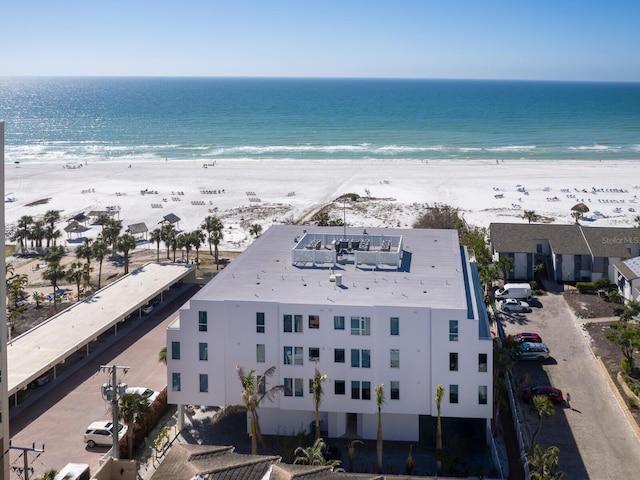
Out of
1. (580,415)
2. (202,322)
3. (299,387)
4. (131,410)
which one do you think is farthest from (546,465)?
(131,410)

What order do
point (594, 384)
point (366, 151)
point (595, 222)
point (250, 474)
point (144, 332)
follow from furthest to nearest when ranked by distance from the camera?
point (366, 151)
point (595, 222)
point (144, 332)
point (594, 384)
point (250, 474)

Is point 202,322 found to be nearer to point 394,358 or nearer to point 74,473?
point 74,473

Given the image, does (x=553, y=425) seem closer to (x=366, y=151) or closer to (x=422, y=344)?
(x=422, y=344)

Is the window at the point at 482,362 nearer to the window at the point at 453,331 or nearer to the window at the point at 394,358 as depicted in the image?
the window at the point at 453,331

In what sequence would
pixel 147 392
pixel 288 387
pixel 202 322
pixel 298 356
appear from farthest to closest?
1. pixel 147 392
2. pixel 202 322
3. pixel 288 387
4. pixel 298 356

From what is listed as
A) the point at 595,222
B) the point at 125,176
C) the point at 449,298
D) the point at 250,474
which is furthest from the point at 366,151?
the point at 250,474

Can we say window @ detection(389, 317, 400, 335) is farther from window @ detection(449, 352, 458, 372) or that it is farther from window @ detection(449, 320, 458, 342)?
window @ detection(449, 352, 458, 372)
